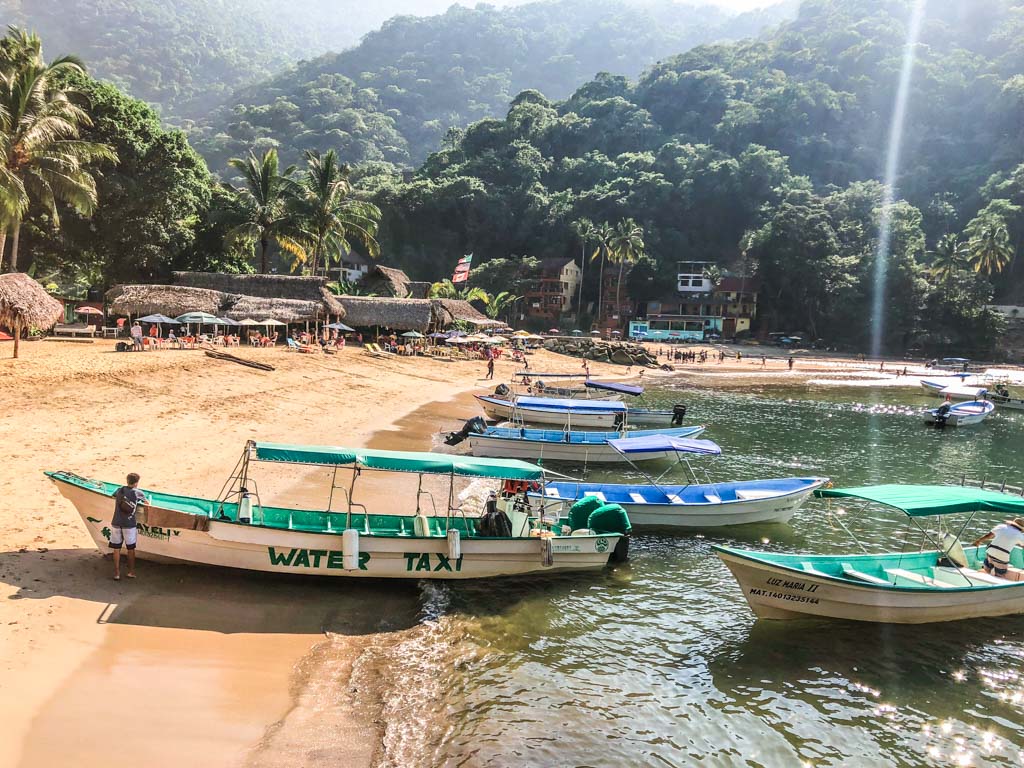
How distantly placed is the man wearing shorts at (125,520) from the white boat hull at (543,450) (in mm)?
13876

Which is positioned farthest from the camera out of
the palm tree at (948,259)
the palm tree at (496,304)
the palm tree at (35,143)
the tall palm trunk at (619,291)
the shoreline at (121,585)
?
the tall palm trunk at (619,291)

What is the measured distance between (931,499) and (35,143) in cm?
4004

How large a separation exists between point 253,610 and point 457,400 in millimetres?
24986

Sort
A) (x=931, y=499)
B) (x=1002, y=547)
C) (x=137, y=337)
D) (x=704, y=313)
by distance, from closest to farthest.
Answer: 1. (x=931, y=499)
2. (x=1002, y=547)
3. (x=137, y=337)
4. (x=704, y=313)

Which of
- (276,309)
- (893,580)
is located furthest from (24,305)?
(893,580)

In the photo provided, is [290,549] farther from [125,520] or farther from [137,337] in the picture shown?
[137,337]

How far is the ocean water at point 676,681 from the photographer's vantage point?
339 inches

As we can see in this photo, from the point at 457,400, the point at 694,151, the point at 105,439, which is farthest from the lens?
the point at 694,151

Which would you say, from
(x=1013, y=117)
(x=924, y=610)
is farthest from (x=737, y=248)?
(x=924, y=610)

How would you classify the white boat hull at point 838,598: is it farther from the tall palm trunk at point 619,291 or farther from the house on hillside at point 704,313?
the tall palm trunk at point 619,291

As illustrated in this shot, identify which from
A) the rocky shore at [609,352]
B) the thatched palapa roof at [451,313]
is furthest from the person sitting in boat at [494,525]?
the rocky shore at [609,352]

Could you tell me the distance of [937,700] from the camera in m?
10.0

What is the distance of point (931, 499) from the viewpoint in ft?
41.4

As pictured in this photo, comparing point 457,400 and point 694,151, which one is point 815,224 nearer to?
point 694,151
